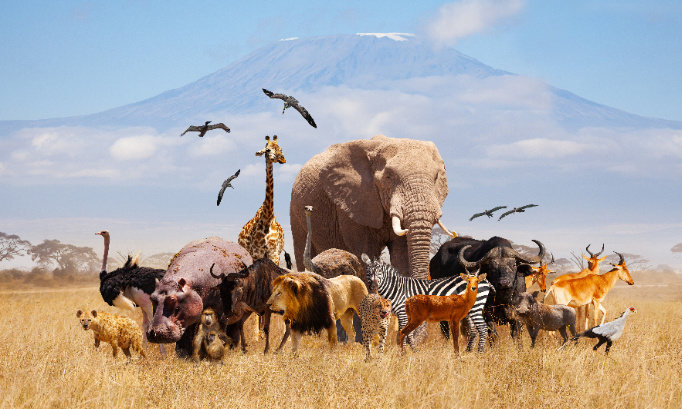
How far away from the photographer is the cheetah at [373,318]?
9594 millimetres

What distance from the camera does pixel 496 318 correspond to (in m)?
11.6

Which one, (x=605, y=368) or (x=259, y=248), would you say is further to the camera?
(x=259, y=248)

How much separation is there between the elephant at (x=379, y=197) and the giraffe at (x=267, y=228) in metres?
2.87

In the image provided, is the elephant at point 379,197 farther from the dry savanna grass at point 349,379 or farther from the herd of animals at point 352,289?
the dry savanna grass at point 349,379

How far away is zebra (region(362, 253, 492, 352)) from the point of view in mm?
10680

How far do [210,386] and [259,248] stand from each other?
6.65 m

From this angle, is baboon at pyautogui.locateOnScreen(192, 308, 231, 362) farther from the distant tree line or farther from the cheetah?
the distant tree line

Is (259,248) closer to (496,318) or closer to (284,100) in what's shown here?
(284,100)

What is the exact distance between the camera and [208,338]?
909 cm

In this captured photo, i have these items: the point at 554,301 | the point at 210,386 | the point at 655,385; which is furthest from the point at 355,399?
the point at 554,301

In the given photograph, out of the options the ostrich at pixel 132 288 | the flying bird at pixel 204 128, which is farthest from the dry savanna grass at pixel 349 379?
the flying bird at pixel 204 128

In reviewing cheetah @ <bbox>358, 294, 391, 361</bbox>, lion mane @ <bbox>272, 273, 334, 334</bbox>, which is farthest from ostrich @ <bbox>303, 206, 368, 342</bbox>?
cheetah @ <bbox>358, 294, 391, 361</bbox>

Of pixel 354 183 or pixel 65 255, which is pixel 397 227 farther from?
pixel 65 255

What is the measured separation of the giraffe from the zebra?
3.80 metres
